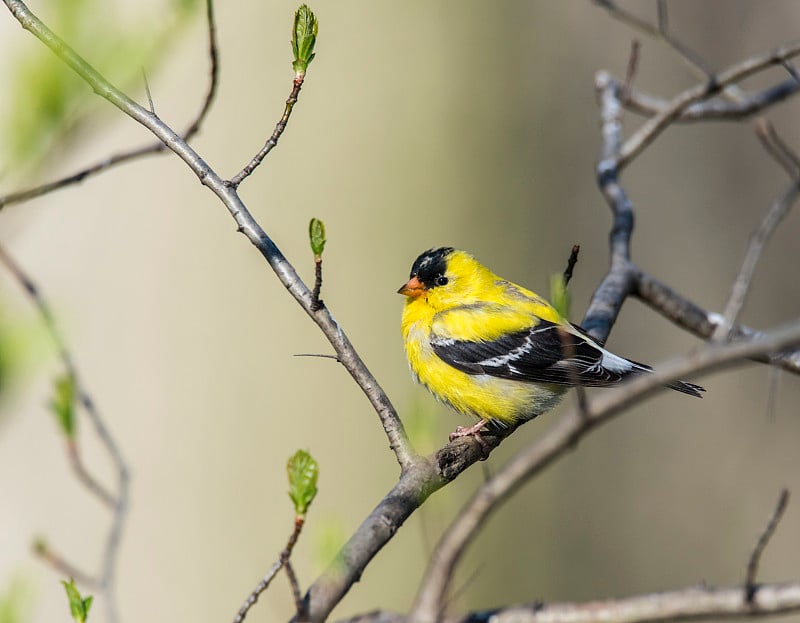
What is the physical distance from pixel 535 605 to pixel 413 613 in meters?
0.18

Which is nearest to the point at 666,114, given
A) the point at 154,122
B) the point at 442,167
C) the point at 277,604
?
the point at 442,167

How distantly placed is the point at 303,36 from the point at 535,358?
5.28 feet

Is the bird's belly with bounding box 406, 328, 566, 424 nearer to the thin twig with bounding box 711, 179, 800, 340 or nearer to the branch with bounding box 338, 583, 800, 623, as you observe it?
the thin twig with bounding box 711, 179, 800, 340

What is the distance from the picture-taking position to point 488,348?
116 inches

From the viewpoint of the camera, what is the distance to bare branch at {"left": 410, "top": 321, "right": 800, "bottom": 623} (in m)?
0.86

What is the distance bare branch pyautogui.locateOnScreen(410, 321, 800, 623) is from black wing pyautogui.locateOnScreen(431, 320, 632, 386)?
5.96 feet

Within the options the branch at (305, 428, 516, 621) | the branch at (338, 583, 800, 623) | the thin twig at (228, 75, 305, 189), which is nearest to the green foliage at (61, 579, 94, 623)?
the branch at (305, 428, 516, 621)

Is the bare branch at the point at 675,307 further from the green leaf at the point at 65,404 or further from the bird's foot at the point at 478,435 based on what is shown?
the green leaf at the point at 65,404

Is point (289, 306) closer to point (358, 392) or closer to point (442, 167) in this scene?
point (358, 392)

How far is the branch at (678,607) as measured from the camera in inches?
39.3

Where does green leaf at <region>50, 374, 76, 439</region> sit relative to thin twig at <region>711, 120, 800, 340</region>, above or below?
Answer: above

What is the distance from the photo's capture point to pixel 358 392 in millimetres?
3945

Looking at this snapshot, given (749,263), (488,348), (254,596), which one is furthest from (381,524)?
(488,348)

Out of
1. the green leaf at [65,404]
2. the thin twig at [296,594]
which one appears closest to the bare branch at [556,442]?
the thin twig at [296,594]
